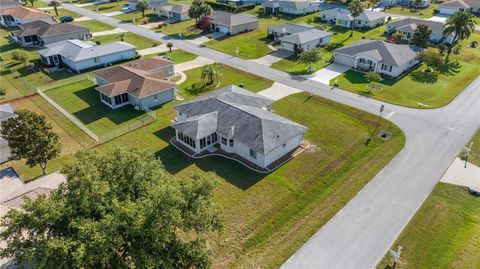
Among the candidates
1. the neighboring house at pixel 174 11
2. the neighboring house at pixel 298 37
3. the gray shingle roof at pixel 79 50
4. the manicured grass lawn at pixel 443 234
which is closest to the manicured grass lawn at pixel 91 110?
the gray shingle roof at pixel 79 50

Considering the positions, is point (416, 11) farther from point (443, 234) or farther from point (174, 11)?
point (443, 234)

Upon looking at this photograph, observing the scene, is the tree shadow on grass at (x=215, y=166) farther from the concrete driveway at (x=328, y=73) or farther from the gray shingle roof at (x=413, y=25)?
the gray shingle roof at (x=413, y=25)

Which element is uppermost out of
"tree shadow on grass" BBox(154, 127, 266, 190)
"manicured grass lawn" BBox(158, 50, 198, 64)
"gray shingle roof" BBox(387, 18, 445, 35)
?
"gray shingle roof" BBox(387, 18, 445, 35)

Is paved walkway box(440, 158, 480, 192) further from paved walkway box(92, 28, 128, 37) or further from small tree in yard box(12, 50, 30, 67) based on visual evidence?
paved walkway box(92, 28, 128, 37)

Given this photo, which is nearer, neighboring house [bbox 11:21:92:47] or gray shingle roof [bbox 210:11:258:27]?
neighboring house [bbox 11:21:92:47]

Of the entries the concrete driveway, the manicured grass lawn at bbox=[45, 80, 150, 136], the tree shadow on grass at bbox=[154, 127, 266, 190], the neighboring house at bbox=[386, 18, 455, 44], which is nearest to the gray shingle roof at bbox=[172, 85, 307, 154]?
the tree shadow on grass at bbox=[154, 127, 266, 190]

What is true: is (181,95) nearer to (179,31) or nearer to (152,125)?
(152,125)

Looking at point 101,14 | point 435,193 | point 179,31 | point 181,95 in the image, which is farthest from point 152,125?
point 101,14
